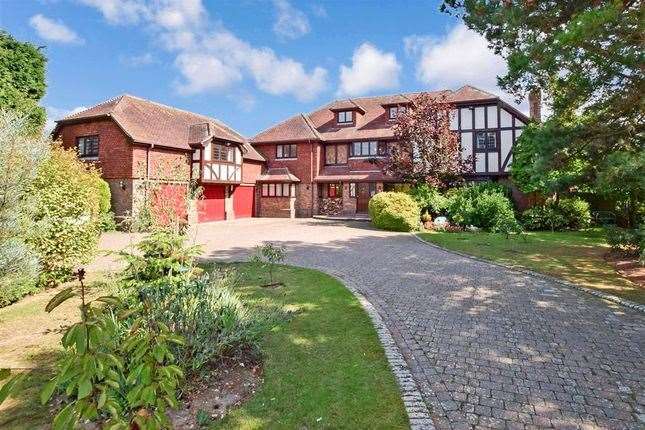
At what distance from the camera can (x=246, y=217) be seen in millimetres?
31078

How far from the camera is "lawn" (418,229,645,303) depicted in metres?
9.32

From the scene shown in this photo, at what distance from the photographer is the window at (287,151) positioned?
1227 inches

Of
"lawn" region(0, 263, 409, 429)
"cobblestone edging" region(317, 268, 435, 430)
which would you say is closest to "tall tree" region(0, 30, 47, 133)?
"lawn" region(0, 263, 409, 429)

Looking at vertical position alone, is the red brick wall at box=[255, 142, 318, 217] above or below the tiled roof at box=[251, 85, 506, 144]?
below

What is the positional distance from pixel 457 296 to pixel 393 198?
514 inches

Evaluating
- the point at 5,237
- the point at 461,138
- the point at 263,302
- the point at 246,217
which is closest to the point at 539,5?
the point at 263,302

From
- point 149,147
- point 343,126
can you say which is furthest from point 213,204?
point 343,126

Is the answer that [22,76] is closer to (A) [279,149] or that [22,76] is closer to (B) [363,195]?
(A) [279,149]

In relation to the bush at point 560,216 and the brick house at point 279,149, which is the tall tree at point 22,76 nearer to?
the brick house at point 279,149

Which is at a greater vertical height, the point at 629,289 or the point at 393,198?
the point at 393,198

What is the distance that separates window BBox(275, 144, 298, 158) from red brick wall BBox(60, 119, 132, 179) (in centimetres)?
1285

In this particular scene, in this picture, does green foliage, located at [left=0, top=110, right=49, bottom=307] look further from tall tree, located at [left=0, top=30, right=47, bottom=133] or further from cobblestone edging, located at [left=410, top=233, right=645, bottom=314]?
tall tree, located at [left=0, top=30, right=47, bottom=133]

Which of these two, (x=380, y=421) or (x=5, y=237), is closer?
(x=380, y=421)

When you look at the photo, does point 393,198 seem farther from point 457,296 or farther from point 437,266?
point 457,296
